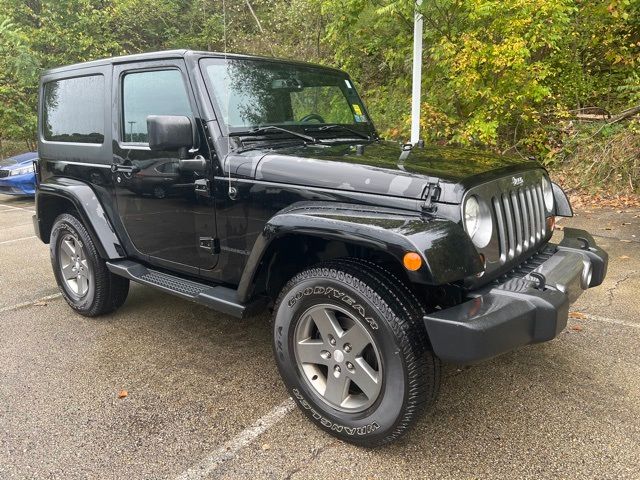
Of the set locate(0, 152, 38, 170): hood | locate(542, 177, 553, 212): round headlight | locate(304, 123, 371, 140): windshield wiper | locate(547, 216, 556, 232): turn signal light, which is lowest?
locate(0, 152, 38, 170): hood

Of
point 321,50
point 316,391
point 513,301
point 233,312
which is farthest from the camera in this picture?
point 321,50

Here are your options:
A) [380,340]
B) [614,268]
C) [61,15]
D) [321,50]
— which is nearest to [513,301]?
[380,340]

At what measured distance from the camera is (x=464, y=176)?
2.40 m

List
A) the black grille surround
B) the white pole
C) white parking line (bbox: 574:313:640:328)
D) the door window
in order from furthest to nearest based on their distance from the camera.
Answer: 1. the white pole
2. white parking line (bbox: 574:313:640:328)
3. the door window
4. the black grille surround

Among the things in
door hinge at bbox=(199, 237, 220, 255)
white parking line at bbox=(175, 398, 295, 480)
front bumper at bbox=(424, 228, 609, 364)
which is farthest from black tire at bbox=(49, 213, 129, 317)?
front bumper at bbox=(424, 228, 609, 364)

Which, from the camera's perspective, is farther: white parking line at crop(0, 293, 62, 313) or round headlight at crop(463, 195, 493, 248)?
white parking line at crop(0, 293, 62, 313)

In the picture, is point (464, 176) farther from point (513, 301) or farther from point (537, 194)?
point (537, 194)

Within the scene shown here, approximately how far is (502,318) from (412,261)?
437 mm

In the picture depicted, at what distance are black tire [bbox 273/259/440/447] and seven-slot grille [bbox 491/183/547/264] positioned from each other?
0.59m

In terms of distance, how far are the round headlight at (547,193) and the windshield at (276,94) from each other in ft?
4.48

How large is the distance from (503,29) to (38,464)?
7104mm

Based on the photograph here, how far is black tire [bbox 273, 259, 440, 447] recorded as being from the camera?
220cm

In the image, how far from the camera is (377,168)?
255cm

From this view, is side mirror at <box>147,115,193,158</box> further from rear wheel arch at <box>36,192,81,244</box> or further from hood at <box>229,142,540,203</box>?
rear wheel arch at <box>36,192,81,244</box>
